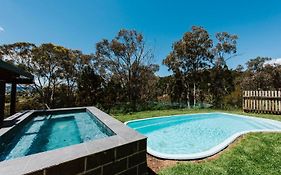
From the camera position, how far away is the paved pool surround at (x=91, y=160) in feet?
5.28

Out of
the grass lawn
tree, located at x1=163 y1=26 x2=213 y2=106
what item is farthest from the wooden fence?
the grass lawn

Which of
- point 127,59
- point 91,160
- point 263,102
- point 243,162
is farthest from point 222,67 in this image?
point 91,160

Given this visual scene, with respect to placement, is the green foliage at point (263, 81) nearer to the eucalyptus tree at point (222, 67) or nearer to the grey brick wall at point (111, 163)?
the eucalyptus tree at point (222, 67)

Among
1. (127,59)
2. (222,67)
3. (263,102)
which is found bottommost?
(263,102)

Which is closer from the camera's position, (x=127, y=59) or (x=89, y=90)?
(x=89, y=90)

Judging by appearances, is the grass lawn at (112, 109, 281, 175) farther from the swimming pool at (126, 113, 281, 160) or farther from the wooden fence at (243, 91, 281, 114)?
the wooden fence at (243, 91, 281, 114)

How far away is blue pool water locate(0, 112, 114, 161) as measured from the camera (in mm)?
3523

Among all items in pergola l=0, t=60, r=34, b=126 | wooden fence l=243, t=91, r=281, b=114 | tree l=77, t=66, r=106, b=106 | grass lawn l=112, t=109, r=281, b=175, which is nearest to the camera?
grass lawn l=112, t=109, r=281, b=175

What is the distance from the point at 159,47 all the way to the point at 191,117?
8.86 meters

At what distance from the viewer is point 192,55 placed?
571 inches

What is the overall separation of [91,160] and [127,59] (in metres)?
14.1

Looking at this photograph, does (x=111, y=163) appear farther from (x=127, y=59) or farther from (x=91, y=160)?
(x=127, y=59)

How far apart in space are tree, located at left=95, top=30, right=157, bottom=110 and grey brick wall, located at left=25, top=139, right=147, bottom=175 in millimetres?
12271

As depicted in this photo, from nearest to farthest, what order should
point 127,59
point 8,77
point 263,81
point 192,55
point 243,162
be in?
point 243,162 < point 8,77 < point 192,55 < point 263,81 < point 127,59
